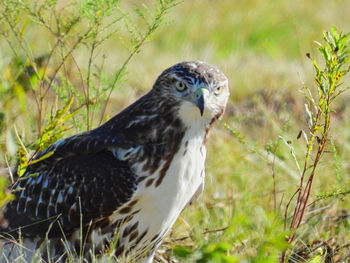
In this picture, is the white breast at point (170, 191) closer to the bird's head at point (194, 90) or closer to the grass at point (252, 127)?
the bird's head at point (194, 90)

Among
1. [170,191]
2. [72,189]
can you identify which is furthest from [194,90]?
[72,189]

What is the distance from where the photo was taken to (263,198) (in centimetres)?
668

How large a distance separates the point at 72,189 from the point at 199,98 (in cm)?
95

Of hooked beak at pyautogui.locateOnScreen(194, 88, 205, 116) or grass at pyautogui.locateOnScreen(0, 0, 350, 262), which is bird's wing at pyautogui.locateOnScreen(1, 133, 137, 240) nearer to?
grass at pyautogui.locateOnScreen(0, 0, 350, 262)

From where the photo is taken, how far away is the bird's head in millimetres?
4395

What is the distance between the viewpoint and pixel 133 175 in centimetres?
448

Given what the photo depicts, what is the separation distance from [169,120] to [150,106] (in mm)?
153

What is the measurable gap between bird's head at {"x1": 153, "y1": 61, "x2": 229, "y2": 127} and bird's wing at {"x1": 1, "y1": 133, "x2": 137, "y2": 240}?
38cm

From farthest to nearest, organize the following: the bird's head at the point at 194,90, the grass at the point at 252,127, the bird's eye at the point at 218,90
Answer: the grass at the point at 252,127
the bird's eye at the point at 218,90
the bird's head at the point at 194,90

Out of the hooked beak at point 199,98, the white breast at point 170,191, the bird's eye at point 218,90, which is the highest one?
the hooked beak at point 199,98

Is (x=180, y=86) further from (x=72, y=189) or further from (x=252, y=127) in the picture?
(x=252, y=127)

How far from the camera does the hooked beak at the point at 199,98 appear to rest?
4.27 metres

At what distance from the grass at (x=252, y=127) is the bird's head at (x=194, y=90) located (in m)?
0.49

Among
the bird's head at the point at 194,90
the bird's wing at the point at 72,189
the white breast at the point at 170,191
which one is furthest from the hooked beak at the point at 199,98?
the bird's wing at the point at 72,189
